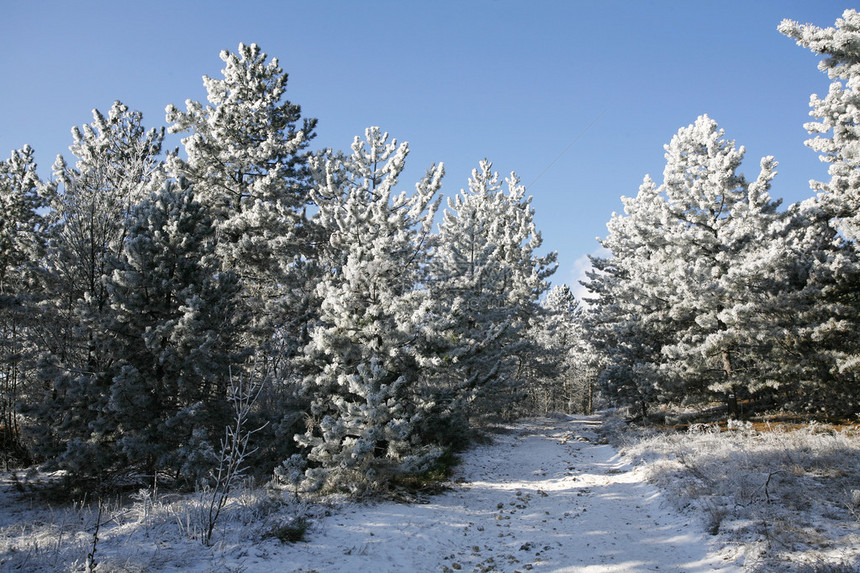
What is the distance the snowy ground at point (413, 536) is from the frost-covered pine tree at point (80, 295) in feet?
7.56

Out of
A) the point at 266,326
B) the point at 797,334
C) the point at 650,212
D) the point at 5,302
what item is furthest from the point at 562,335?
the point at 5,302

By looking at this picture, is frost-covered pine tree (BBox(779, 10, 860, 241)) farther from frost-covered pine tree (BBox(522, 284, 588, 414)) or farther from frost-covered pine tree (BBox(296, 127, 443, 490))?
frost-covered pine tree (BBox(522, 284, 588, 414))

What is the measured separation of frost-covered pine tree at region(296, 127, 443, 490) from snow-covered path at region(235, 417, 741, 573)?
46.7 inches

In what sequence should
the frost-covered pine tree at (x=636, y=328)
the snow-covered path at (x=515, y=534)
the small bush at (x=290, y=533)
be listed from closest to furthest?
the snow-covered path at (x=515, y=534) → the small bush at (x=290, y=533) → the frost-covered pine tree at (x=636, y=328)

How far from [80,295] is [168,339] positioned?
20.6 ft

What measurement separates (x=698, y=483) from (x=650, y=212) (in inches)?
518

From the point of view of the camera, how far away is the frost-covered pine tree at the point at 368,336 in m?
10.1

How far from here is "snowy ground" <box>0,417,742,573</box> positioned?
5.99m

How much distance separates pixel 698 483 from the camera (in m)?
9.27

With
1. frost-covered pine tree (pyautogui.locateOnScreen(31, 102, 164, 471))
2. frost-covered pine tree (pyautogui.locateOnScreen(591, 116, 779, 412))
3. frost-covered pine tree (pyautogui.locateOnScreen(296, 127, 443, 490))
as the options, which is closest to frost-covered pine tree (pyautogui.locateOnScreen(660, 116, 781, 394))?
frost-covered pine tree (pyautogui.locateOnScreen(591, 116, 779, 412))

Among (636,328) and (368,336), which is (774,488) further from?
(636,328)

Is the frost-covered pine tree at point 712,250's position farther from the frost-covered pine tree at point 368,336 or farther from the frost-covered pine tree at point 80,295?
the frost-covered pine tree at point 80,295

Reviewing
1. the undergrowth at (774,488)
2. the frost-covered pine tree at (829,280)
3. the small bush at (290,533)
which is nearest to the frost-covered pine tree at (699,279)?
the frost-covered pine tree at (829,280)

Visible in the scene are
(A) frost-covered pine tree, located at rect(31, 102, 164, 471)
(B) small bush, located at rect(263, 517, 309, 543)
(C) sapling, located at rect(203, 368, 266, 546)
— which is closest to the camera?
(C) sapling, located at rect(203, 368, 266, 546)
